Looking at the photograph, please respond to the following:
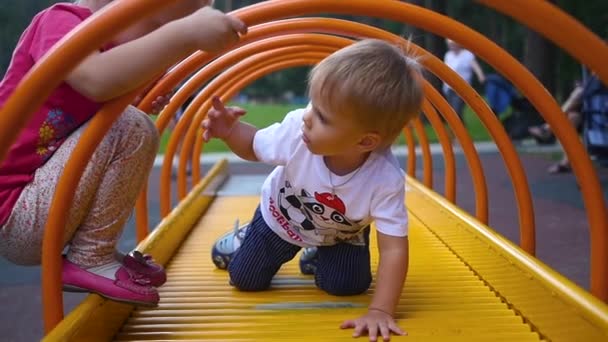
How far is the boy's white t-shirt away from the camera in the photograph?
2.08 meters

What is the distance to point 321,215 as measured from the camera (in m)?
2.20

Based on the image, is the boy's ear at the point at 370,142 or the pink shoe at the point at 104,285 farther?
the boy's ear at the point at 370,142

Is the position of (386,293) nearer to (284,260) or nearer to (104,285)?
(284,260)

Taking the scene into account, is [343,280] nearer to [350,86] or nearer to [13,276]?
[350,86]

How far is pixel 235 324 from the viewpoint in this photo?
202cm

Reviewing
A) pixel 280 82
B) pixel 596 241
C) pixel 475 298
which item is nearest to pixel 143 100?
pixel 475 298

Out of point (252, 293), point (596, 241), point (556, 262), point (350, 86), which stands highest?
point (350, 86)

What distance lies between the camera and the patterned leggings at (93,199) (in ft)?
5.91

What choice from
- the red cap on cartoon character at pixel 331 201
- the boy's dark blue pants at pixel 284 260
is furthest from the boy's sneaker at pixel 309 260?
the red cap on cartoon character at pixel 331 201

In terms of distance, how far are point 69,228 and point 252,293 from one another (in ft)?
2.46

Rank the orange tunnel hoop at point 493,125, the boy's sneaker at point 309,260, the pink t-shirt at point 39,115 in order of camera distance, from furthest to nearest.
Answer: the boy's sneaker at point 309,260, the orange tunnel hoop at point 493,125, the pink t-shirt at point 39,115

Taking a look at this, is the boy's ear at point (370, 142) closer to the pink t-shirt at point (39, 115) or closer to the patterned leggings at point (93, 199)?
the patterned leggings at point (93, 199)

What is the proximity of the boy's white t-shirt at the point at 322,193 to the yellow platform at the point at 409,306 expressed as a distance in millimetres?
226

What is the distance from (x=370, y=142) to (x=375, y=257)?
→ 106 cm
